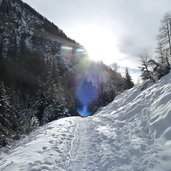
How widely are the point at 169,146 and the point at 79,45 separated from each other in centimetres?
18513

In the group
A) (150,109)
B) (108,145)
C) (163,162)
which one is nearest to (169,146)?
(163,162)

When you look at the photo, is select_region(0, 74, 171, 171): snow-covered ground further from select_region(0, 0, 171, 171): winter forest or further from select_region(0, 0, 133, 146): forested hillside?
select_region(0, 0, 133, 146): forested hillside

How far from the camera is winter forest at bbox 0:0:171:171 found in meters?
13.6

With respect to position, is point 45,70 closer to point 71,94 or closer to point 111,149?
point 71,94

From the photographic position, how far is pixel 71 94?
355 ft

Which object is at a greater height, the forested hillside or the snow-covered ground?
the forested hillside

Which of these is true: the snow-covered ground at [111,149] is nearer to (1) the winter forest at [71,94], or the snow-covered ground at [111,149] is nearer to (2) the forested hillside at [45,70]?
(1) the winter forest at [71,94]

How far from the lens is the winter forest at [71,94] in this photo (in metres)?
13.6

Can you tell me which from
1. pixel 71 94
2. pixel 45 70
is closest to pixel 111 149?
pixel 71 94

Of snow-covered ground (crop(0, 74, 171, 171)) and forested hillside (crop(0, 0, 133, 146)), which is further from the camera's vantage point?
forested hillside (crop(0, 0, 133, 146))

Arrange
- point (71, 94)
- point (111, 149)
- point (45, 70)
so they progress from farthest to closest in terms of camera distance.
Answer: point (45, 70) < point (71, 94) < point (111, 149)

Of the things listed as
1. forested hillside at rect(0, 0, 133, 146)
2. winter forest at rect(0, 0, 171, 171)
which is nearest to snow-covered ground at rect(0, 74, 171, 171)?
winter forest at rect(0, 0, 171, 171)

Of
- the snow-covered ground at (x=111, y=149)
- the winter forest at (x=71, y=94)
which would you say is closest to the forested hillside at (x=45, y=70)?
the winter forest at (x=71, y=94)

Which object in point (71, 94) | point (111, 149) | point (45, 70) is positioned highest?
point (45, 70)
